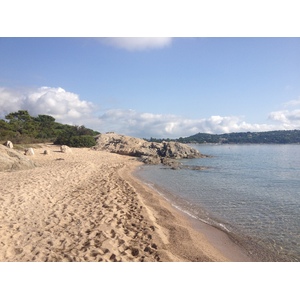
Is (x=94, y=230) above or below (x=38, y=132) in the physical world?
below

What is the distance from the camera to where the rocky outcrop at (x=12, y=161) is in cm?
1619

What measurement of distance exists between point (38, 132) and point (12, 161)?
39274 millimetres

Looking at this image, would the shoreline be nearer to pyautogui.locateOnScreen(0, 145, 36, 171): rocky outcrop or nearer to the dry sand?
the dry sand

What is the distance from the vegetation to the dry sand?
105ft

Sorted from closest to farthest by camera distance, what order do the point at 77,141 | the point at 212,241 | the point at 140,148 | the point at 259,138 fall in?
the point at 212,241
the point at 140,148
the point at 77,141
the point at 259,138

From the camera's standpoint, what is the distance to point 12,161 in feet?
55.1

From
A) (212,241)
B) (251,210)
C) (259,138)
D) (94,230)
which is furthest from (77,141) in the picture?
(259,138)

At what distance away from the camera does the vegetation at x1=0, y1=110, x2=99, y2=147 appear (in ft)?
134

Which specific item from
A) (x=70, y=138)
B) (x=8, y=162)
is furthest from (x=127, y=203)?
(x=70, y=138)

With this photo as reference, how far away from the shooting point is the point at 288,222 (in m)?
9.20

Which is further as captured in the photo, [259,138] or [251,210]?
[259,138]

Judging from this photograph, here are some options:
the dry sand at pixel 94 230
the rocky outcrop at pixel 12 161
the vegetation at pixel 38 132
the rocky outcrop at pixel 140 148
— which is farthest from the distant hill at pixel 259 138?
the dry sand at pixel 94 230

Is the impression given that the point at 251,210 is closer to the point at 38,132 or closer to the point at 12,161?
the point at 12,161
